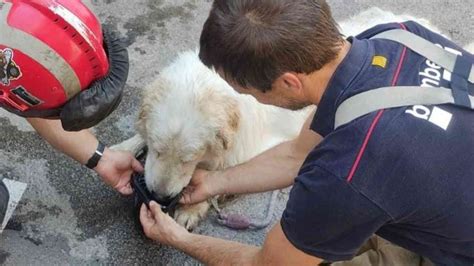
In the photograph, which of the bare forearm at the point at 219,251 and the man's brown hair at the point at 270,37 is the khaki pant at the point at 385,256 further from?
the man's brown hair at the point at 270,37

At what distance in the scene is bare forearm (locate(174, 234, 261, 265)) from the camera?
8.09ft

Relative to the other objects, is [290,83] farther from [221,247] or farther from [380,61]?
[221,247]

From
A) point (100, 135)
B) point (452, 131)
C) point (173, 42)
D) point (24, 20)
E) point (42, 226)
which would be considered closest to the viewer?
point (452, 131)

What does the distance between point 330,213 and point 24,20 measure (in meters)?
1.07

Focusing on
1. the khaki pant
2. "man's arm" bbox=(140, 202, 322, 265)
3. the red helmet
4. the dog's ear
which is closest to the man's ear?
"man's arm" bbox=(140, 202, 322, 265)

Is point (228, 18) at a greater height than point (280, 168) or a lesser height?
greater

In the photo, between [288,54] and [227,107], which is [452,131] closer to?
[288,54]

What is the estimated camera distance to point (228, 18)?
2.01m

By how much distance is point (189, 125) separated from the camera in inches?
115

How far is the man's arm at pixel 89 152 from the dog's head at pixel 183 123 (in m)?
0.12

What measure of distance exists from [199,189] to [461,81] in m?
1.41

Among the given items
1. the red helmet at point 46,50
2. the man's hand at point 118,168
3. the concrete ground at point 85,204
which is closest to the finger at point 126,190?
the man's hand at point 118,168

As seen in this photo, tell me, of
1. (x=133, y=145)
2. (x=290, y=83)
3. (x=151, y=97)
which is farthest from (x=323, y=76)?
(x=133, y=145)

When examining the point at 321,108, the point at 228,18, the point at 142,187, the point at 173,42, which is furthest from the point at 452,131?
the point at 173,42
